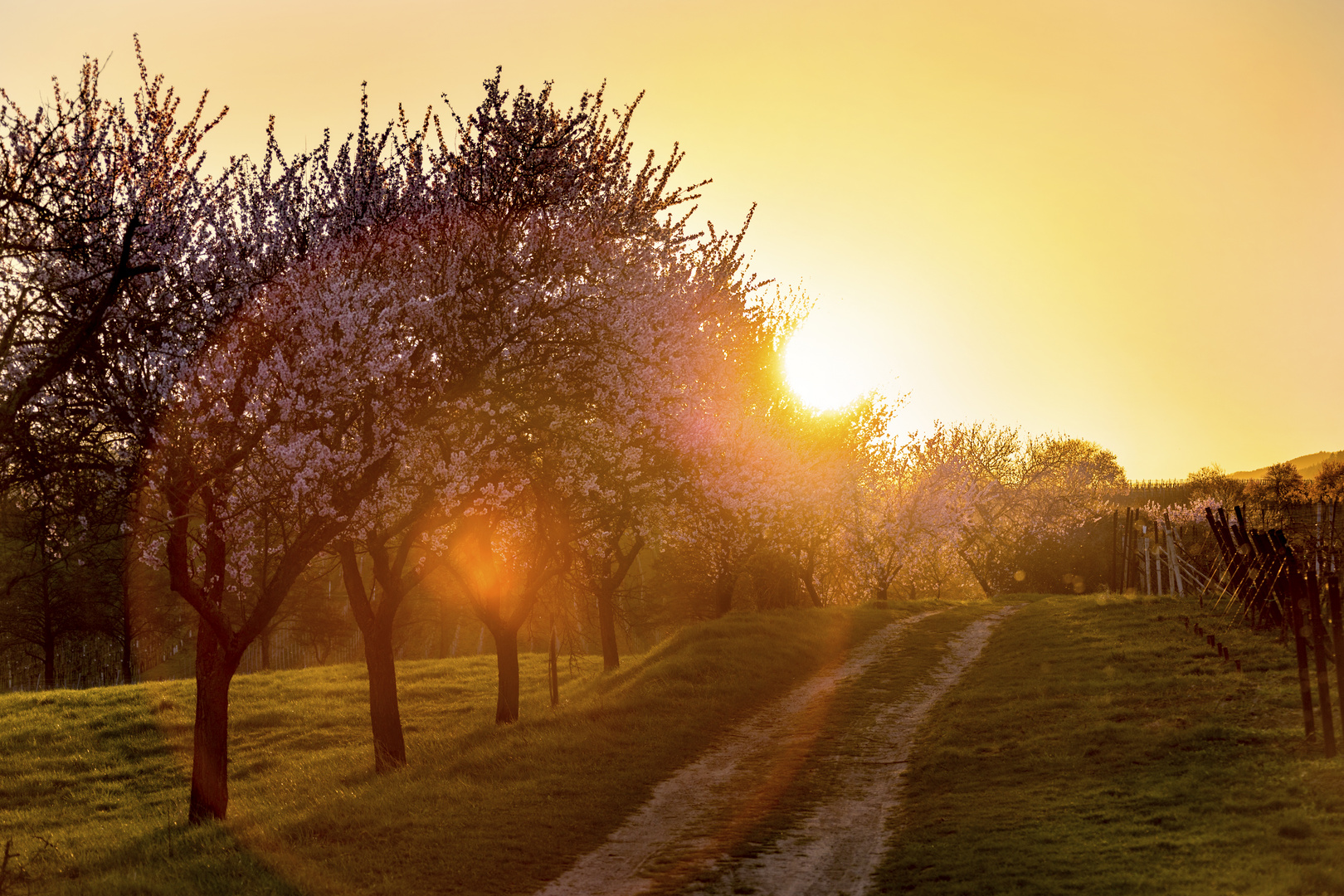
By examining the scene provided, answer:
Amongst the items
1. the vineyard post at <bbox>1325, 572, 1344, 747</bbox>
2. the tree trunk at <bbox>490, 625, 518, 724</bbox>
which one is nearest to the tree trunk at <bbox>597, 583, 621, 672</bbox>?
the tree trunk at <bbox>490, 625, 518, 724</bbox>

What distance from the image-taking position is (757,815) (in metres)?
15.3

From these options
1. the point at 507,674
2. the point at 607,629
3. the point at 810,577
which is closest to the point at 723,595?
the point at 607,629

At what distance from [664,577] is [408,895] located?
2165 inches

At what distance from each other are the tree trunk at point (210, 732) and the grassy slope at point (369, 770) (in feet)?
1.86

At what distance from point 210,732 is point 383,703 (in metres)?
4.57

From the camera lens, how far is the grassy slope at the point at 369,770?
13461 mm

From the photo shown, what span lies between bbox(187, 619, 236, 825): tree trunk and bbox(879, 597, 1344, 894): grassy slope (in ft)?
38.5

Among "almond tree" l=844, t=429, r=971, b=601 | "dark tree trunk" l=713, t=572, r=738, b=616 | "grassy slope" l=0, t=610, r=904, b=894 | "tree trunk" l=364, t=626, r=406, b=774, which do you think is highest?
"almond tree" l=844, t=429, r=971, b=601

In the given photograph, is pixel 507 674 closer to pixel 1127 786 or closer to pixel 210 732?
pixel 210 732

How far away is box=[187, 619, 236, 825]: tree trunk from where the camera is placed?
17594 mm

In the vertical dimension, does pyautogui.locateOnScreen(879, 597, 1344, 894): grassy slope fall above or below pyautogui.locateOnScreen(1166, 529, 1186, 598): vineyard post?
below

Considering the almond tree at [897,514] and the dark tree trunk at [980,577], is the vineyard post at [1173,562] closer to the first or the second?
the almond tree at [897,514]

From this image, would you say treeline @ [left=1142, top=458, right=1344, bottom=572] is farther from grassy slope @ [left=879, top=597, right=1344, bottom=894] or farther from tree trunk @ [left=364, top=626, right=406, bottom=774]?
tree trunk @ [left=364, top=626, right=406, bottom=774]

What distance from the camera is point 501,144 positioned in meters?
18.0
